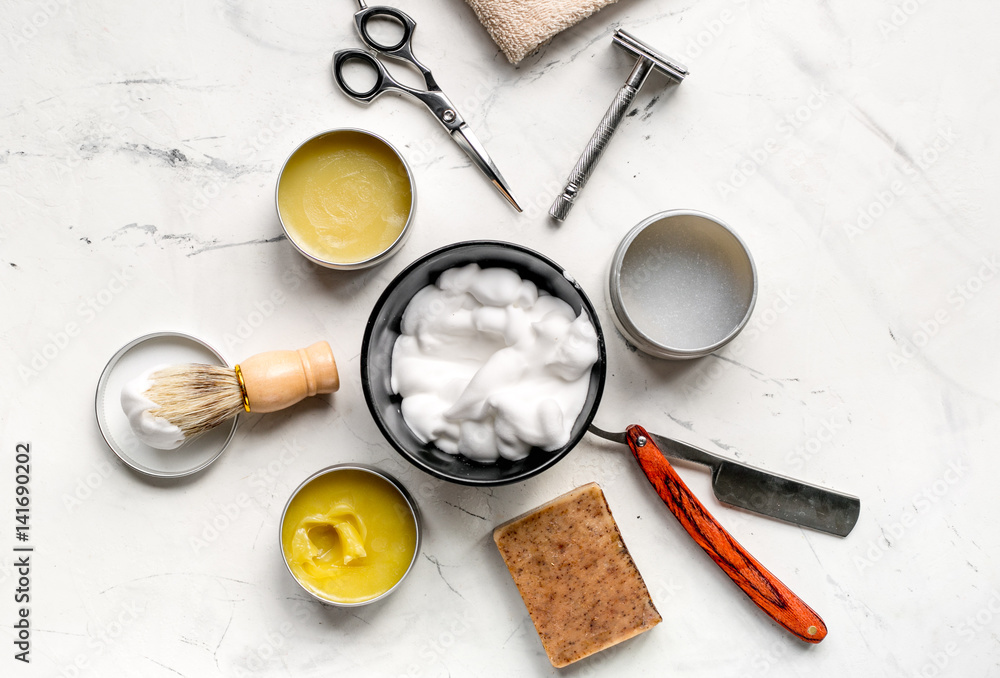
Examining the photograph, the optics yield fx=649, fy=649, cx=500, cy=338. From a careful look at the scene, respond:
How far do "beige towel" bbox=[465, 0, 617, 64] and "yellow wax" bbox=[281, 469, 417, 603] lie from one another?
3.06 ft

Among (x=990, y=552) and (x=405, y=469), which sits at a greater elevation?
(x=990, y=552)

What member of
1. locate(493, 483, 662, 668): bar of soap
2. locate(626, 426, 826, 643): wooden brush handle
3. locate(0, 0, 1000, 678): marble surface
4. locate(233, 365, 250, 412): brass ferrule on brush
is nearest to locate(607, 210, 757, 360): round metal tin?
locate(0, 0, 1000, 678): marble surface

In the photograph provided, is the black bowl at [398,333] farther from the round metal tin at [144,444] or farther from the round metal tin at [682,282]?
the round metal tin at [144,444]

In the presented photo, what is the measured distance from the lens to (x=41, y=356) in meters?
1.40

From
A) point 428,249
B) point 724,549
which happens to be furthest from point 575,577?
point 428,249

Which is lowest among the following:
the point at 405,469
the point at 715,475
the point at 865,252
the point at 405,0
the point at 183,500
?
the point at 183,500

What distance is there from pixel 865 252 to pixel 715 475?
60cm

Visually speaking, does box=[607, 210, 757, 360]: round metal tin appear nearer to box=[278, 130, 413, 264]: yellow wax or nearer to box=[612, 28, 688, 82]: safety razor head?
box=[612, 28, 688, 82]: safety razor head

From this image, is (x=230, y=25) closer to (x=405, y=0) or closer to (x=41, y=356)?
(x=405, y=0)

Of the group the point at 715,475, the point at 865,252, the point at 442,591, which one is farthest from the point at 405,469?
the point at 865,252

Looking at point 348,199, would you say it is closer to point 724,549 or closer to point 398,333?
point 398,333

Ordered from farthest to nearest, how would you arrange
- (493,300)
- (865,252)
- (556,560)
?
(865,252) → (556,560) → (493,300)

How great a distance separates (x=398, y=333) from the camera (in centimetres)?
124

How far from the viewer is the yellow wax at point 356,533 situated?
51.6 inches
